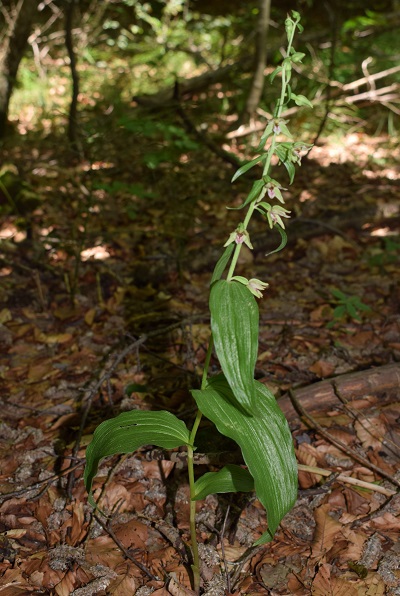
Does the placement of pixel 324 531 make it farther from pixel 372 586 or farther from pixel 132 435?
pixel 132 435

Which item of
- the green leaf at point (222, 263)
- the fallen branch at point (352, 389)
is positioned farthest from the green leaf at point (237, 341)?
the fallen branch at point (352, 389)

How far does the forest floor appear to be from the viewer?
2131mm

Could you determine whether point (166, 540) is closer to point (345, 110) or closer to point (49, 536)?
point (49, 536)

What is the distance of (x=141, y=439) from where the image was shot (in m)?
1.74

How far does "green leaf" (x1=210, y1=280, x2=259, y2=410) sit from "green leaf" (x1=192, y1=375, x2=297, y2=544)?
5.8 inches

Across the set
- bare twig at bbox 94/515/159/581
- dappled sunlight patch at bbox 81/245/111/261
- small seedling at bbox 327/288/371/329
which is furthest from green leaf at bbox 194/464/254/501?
dappled sunlight patch at bbox 81/245/111/261

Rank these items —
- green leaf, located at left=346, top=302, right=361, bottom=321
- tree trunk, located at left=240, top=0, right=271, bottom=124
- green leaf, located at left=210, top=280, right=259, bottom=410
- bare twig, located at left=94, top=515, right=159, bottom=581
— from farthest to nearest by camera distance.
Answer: tree trunk, located at left=240, top=0, right=271, bottom=124
green leaf, located at left=346, top=302, right=361, bottom=321
bare twig, located at left=94, top=515, right=159, bottom=581
green leaf, located at left=210, top=280, right=259, bottom=410

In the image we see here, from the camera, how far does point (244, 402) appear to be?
1.57 meters

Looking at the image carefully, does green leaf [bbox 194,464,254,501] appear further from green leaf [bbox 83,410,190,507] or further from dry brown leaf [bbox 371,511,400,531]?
dry brown leaf [bbox 371,511,400,531]

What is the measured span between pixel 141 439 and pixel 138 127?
A: 9.78 ft

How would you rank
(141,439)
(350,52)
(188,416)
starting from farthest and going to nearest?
(350,52) → (188,416) → (141,439)

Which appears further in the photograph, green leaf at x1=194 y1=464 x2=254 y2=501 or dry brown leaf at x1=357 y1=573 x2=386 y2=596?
dry brown leaf at x1=357 y1=573 x2=386 y2=596

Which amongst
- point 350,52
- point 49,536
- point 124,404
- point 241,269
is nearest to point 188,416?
point 124,404

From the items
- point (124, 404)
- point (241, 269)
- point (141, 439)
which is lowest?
point (241, 269)
